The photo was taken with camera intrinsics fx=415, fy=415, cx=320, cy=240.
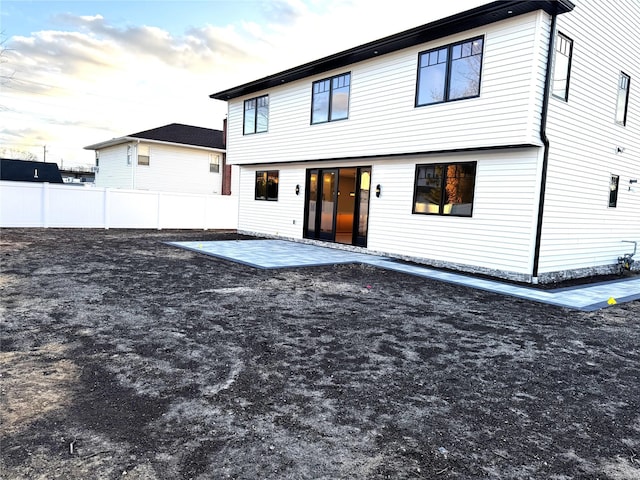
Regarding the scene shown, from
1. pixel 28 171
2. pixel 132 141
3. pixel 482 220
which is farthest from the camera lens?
pixel 28 171

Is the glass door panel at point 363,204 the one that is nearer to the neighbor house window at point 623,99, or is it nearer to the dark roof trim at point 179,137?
the neighbor house window at point 623,99

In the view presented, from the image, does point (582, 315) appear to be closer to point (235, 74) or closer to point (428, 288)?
point (428, 288)

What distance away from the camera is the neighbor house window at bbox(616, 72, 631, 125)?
1022 cm

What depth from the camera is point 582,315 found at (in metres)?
6.05

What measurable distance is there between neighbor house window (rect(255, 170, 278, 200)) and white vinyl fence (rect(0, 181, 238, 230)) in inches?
177

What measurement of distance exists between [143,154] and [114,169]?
3643 millimetres

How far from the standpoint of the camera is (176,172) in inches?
951

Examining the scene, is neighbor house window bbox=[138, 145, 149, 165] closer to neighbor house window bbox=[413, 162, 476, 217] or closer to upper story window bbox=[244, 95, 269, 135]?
upper story window bbox=[244, 95, 269, 135]

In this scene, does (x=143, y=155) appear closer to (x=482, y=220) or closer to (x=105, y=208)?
(x=105, y=208)

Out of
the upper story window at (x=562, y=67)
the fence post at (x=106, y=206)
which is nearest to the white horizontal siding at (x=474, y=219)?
the upper story window at (x=562, y=67)

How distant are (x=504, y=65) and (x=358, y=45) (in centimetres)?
385

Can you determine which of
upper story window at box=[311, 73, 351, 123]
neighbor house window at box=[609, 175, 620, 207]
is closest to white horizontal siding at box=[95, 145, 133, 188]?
upper story window at box=[311, 73, 351, 123]

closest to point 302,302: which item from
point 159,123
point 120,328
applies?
point 120,328

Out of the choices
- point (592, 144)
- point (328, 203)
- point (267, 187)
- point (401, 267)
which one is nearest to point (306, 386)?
point (401, 267)
